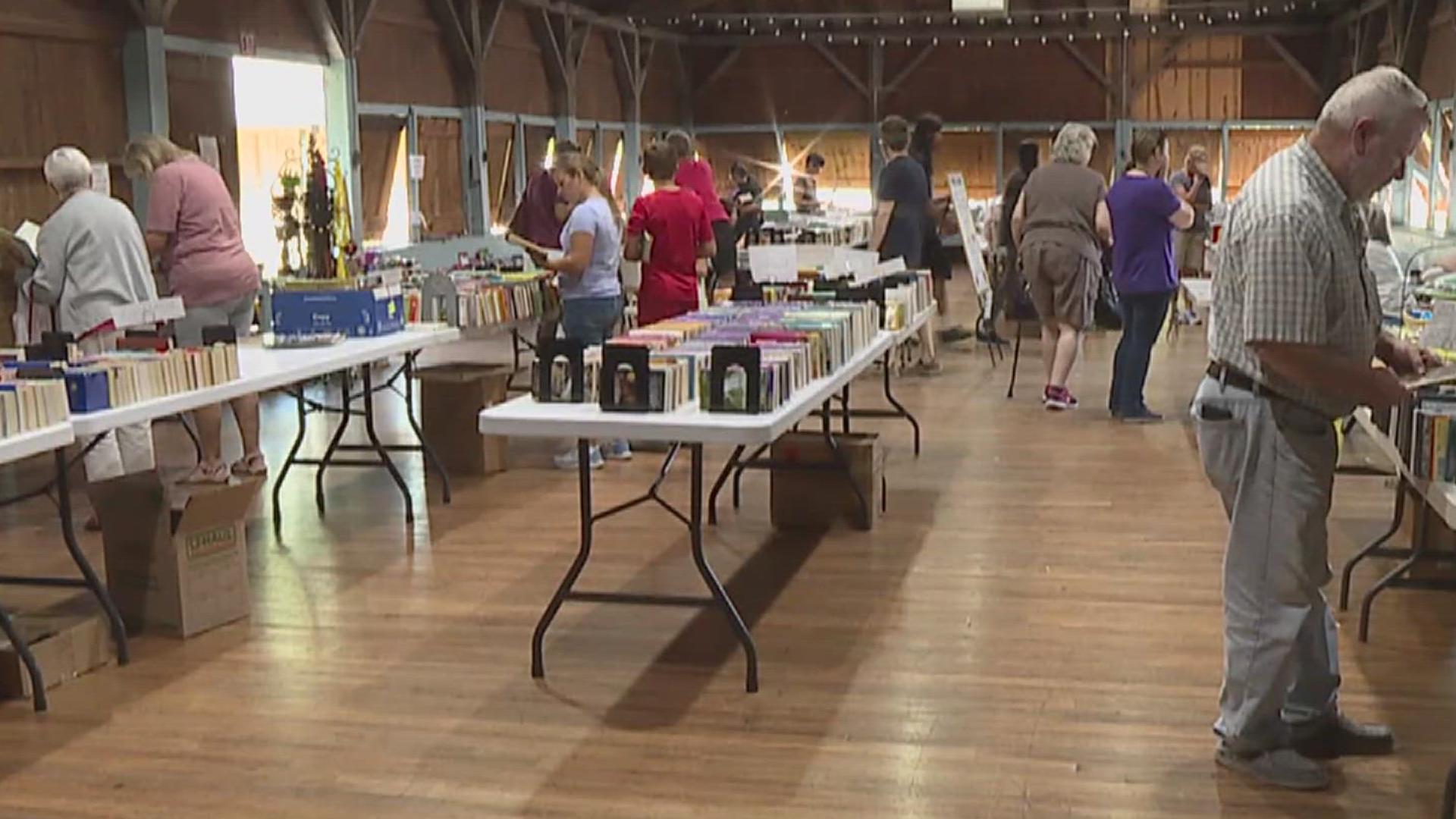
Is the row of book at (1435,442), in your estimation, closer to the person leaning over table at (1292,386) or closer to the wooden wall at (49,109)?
the person leaning over table at (1292,386)

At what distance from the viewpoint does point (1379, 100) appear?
114 inches

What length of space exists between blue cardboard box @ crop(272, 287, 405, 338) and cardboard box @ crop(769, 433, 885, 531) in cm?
160

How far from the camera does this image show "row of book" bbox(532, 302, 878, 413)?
12.5 ft

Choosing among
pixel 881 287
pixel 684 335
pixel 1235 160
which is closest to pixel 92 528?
pixel 684 335

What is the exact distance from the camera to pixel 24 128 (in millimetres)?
7672

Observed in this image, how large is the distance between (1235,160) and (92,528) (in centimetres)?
1503

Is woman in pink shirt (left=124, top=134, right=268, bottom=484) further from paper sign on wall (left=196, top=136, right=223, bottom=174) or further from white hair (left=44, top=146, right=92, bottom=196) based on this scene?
paper sign on wall (left=196, top=136, right=223, bottom=174)

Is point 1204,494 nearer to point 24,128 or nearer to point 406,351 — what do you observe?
point 406,351

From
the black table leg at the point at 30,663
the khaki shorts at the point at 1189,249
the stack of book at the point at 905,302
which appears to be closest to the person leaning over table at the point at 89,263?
the black table leg at the point at 30,663

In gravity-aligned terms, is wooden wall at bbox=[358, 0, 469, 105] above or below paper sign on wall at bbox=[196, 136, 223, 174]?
above

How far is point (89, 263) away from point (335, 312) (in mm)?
880

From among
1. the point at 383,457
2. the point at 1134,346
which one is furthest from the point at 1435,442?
the point at 1134,346

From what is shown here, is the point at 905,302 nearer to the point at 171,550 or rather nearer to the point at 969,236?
the point at 171,550

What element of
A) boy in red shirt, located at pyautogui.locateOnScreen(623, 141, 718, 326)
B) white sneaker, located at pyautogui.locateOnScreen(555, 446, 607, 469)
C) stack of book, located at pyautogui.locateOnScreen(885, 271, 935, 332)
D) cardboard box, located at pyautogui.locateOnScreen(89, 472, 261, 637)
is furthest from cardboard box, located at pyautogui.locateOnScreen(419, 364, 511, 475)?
cardboard box, located at pyautogui.locateOnScreen(89, 472, 261, 637)
